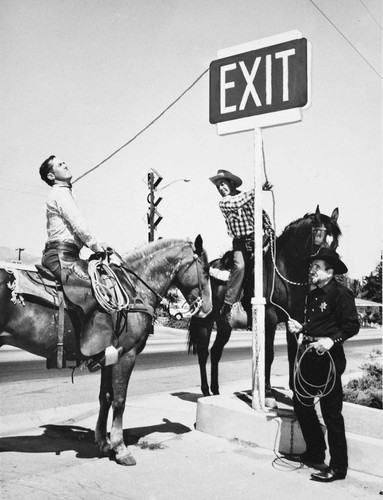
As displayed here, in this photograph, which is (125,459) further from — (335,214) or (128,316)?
(335,214)

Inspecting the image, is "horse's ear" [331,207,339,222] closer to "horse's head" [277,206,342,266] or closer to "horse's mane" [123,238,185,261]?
"horse's head" [277,206,342,266]

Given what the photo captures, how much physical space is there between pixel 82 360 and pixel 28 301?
0.83m

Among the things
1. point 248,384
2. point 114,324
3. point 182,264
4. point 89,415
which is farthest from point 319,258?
point 248,384

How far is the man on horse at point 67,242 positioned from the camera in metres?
5.43

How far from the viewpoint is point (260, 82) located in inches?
260

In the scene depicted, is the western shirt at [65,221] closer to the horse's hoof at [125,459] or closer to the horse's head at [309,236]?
the horse's hoof at [125,459]

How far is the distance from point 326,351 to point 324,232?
3.14 meters

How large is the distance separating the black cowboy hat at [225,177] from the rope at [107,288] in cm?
270

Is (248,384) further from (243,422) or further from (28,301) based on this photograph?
(28,301)

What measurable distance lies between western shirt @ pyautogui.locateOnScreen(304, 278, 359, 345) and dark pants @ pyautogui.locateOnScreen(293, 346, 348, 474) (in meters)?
0.16

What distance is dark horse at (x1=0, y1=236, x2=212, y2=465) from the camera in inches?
207

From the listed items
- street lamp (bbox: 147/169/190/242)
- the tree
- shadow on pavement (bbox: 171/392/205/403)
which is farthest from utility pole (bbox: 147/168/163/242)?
the tree

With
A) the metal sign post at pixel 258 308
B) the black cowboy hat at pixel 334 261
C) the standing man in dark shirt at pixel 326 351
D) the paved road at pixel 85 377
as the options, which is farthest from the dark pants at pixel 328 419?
the paved road at pixel 85 377

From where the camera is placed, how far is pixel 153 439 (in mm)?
6293
